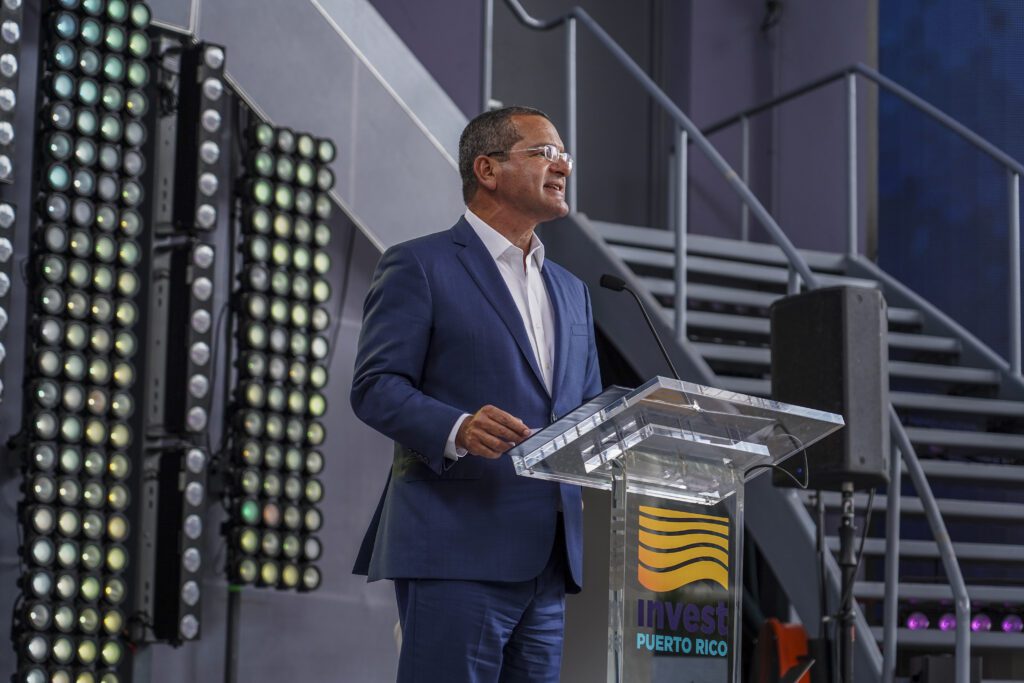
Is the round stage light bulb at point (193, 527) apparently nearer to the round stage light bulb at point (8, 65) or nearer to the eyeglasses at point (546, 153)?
the round stage light bulb at point (8, 65)

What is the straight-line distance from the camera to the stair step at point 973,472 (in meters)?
→ 5.60

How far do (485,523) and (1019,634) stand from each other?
329cm

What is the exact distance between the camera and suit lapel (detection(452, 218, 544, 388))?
2.64 meters

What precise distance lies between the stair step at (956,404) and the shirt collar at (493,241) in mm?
3499

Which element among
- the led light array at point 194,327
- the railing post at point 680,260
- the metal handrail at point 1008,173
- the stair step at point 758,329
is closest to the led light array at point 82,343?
the led light array at point 194,327

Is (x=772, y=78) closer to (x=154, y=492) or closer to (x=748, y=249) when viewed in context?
(x=748, y=249)

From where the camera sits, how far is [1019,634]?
5203 millimetres

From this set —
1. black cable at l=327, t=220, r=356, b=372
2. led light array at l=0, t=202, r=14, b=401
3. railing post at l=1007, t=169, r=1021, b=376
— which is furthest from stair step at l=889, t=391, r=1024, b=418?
led light array at l=0, t=202, r=14, b=401

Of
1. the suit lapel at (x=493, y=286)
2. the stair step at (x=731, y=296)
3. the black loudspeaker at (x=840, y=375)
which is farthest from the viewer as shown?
the stair step at (x=731, y=296)

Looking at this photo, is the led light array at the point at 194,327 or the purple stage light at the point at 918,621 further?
the purple stage light at the point at 918,621

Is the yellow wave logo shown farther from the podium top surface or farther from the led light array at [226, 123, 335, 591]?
the led light array at [226, 123, 335, 591]

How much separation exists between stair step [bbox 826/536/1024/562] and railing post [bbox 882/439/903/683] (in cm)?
57

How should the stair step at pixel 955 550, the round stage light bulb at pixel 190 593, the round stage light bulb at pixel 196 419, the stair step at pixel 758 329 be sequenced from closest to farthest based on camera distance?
1. the round stage light bulb at pixel 190 593
2. the round stage light bulb at pixel 196 419
3. the stair step at pixel 955 550
4. the stair step at pixel 758 329

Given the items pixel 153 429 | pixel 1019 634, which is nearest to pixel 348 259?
pixel 153 429
